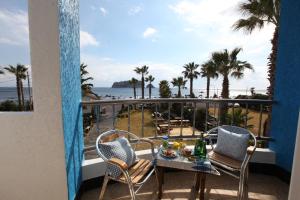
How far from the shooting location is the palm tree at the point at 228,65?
10156 millimetres

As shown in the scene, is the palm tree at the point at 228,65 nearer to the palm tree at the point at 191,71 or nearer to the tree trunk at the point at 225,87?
the tree trunk at the point at 225,87

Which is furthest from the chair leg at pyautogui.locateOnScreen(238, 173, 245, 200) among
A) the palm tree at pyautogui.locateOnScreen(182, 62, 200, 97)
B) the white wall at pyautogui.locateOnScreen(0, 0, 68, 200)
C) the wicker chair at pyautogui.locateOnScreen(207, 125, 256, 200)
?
the palm tree at pyautogui.locateOnScreen(182, 62, 200, 97)

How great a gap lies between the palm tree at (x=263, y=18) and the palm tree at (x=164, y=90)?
1445cm

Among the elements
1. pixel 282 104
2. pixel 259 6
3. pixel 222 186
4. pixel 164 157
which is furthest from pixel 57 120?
pixel 259 6

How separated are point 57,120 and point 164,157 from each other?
1174 millimetres

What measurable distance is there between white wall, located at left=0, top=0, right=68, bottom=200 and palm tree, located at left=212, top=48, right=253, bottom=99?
1008 centimetres

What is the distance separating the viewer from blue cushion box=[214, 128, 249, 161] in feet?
7.63

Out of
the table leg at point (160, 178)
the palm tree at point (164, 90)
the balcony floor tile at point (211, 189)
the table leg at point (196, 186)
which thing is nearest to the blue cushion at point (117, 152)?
the table leg at point (160, 178)

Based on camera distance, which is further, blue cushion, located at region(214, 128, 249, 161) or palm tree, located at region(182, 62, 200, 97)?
palm tree, located at region(182, 62, 200, 97)

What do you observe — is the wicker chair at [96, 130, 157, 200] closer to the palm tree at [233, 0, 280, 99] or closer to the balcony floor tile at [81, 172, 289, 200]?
the balcony floor tile at [81, 172, 289, 200]

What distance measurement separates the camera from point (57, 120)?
70.7 inches

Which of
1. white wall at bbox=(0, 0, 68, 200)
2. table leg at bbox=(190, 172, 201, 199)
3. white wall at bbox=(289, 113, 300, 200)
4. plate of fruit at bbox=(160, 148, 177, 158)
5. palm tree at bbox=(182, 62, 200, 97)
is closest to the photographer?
white wall at bbox=(289, 113, 300, 200)

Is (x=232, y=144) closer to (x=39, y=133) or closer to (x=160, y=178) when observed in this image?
(x=160, y=178)

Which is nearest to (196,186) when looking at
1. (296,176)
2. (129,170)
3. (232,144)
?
(232,144)
